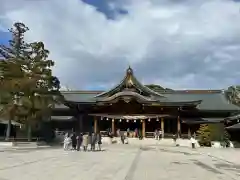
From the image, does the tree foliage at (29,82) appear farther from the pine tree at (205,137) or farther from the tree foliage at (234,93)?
the tree foliage at (234,93)

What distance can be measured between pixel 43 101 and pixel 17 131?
10.1m

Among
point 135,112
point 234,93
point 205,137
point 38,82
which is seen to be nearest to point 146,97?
point 135,112

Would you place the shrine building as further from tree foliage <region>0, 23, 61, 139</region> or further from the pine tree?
tree foliage <region>0, 23, 61, 139</region>

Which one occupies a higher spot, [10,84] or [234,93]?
[234,93]

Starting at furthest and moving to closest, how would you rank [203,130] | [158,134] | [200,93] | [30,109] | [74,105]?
[200,93], [74,105], [158,134], [203,130], [30,109]

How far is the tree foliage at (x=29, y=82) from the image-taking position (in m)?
41.6

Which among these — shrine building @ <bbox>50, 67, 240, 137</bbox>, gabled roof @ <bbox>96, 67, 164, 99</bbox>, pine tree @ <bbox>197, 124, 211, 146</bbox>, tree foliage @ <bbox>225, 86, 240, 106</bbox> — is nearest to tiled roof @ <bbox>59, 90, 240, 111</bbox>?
shrine building @ <bbox>50, 67, 240, 137</bbox>

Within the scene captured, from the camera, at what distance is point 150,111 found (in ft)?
196

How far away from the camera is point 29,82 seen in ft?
136

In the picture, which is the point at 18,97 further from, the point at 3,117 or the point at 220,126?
the point at 220,126

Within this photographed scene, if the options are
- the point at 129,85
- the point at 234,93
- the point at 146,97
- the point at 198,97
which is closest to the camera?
the point at 146,97

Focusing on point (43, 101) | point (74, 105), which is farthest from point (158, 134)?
point (43, 101)

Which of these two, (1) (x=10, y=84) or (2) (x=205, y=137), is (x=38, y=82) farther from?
(2) (x=205, y=137)

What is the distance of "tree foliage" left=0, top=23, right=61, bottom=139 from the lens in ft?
136
